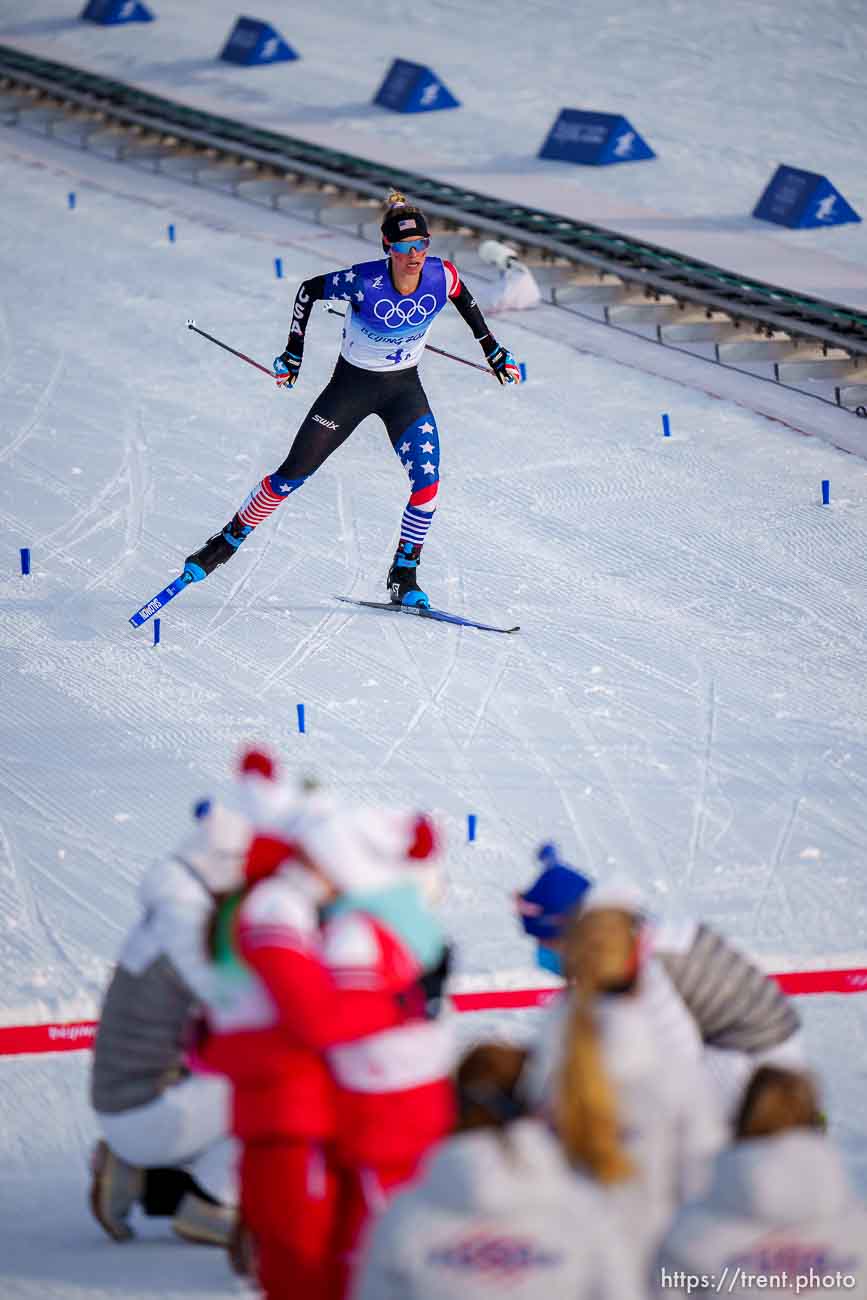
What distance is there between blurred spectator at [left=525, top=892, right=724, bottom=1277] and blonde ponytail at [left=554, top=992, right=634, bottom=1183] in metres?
0.01

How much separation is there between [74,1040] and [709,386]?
6477mm

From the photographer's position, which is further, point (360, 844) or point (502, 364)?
point (502, 364)

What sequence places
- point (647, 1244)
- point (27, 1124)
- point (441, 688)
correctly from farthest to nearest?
point (441, 688), point (27, 1124), point (647, 1244)

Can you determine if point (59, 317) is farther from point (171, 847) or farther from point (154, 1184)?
point (154, 1184)

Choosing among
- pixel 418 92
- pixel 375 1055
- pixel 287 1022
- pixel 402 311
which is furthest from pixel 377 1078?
pixel 418 92

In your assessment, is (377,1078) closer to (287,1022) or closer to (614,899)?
(287,1022)

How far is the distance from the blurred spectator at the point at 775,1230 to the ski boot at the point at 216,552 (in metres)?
5.14

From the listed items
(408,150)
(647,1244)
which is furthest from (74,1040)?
(408,150)

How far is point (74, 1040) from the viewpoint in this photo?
515 centimetres

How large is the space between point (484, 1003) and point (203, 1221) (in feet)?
4.67

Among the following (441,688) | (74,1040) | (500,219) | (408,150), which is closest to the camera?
(74,1040)

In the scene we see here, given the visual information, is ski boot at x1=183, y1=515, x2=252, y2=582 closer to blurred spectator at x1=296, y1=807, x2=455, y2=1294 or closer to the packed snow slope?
blurred spectator at x1=296, y1=807, x2=455, y2=1294

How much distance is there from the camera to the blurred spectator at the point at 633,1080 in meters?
3.11

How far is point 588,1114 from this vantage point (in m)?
2.96
